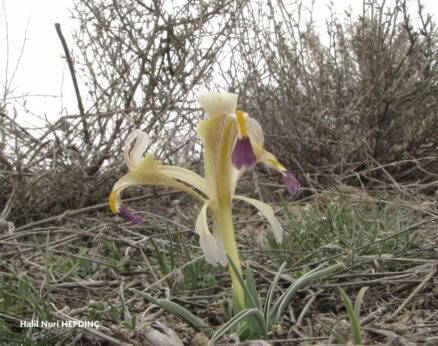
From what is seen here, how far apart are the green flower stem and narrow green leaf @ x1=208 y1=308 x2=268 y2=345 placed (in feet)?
0.34

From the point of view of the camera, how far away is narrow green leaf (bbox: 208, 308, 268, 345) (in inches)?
57.3

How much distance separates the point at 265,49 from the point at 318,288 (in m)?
2.63

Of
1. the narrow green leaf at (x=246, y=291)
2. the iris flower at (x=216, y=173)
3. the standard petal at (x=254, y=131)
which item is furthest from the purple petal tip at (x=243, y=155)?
the narrow green leaf at (x=246, y=291)

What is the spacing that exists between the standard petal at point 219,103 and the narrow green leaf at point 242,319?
0.53 m

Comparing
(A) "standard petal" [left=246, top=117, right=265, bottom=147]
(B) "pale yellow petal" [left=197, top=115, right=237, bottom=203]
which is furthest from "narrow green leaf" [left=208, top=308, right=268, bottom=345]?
(A) "standard petal" [left=246, top=117, right=265, bottom=147]

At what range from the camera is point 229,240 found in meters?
1.71

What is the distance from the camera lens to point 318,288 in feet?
6.90

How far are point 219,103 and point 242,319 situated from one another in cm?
57

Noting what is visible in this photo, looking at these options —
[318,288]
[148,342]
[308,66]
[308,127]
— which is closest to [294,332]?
[318,288]

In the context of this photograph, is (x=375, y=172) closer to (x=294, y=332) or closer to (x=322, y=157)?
(x=322, y=157)

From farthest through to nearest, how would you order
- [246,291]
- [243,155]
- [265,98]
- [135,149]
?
1. [265,98]
2. [135,149]
3. [246,291]
4. [243,155]

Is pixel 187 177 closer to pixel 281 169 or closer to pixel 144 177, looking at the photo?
pixel 144 177

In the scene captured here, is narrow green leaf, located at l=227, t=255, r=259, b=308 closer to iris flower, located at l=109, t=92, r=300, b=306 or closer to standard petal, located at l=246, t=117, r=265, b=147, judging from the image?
iris flower, located at l=109, t=92, r=300, b=306

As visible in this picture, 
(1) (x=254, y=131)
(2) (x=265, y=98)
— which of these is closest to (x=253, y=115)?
(2) (x=265, y=98)
